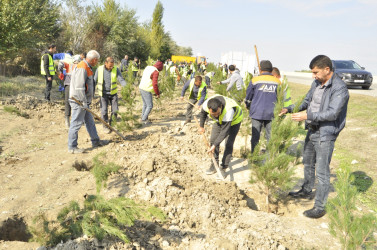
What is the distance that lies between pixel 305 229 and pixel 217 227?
106 cm

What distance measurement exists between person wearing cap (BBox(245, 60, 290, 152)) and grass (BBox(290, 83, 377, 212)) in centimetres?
73

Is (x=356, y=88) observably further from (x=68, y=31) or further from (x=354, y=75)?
(x=68, y=31)

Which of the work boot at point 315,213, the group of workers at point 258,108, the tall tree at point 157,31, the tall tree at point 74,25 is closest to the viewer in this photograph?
the group of workers at point 258,108

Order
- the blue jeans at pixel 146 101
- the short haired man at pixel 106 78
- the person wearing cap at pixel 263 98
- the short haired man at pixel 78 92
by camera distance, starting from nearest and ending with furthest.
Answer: the person wearing cap at pixel 263 98
the short haired man at pixel 78 92
the short haired man at pixel 106 78
the blue jeans at pixel 146 101

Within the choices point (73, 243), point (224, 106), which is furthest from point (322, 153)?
point (73, 243)

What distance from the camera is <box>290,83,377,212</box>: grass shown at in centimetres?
422

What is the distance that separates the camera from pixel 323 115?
10.2 ft

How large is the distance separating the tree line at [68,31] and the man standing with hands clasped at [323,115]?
30.7ft

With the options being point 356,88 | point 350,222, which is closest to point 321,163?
point 350,222

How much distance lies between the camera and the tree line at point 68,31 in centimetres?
914

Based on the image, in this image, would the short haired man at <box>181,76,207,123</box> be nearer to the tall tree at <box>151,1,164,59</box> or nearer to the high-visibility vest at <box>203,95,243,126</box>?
the high-visibility vest at <box>203,95,243,126</box>

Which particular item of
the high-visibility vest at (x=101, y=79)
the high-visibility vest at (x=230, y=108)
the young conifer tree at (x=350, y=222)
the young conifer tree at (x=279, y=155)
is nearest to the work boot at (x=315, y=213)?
the young conifer tree at (x=279, y=155)

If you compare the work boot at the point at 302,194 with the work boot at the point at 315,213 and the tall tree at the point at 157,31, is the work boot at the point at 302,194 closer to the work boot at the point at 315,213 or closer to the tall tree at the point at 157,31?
the work boot at the point at 315,213

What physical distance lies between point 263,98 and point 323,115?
1456 mm
